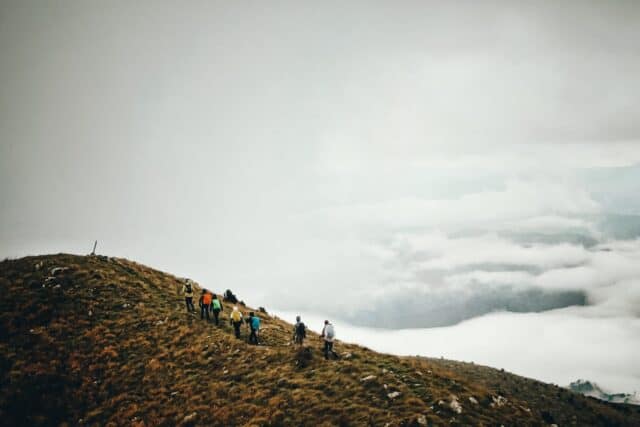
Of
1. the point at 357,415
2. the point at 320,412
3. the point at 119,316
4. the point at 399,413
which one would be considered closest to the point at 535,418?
the point at 399,413

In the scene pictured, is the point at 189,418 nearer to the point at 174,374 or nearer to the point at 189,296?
the point at 174,374

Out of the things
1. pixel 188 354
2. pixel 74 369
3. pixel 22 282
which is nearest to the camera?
pixel 74 369

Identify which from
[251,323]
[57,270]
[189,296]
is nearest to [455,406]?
[251,323]

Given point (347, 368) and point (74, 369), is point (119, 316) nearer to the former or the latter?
point (74, 369)

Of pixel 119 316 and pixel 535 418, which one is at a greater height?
pixel 119 316

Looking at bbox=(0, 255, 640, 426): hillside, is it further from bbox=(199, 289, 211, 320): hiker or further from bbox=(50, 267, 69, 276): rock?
bbox=(199, 289, 211, 320): hiker

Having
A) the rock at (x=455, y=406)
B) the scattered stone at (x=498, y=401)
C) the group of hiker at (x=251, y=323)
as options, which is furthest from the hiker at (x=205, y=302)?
the scattered stone at (x=498, y=401)

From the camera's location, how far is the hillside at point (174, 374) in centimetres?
1931

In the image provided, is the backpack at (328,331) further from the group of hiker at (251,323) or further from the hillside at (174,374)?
the hillside at (174,374)

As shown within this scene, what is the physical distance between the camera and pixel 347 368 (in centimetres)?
2339

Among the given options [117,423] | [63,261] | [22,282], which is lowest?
[117,423]

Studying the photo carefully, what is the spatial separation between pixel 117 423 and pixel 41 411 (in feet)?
16.6

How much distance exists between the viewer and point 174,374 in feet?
80.2

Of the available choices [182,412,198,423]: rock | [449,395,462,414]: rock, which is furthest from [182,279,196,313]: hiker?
[449,395,462,414]: rock
